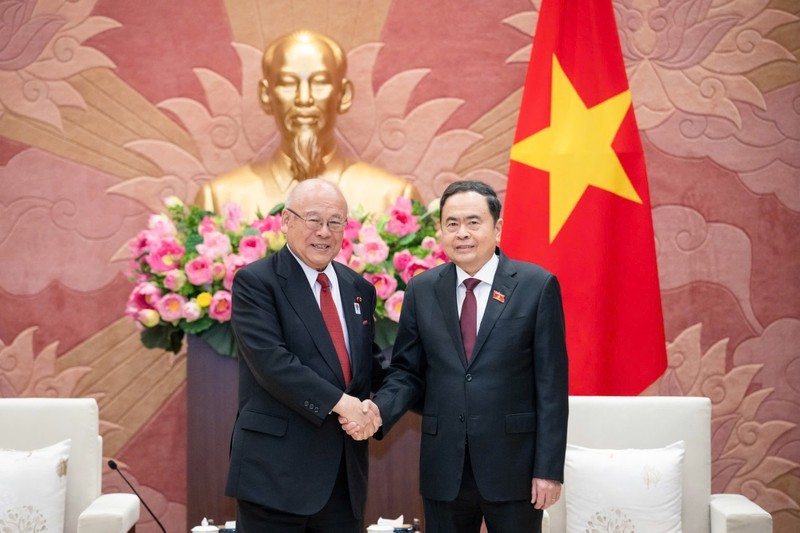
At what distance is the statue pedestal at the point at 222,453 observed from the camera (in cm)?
328

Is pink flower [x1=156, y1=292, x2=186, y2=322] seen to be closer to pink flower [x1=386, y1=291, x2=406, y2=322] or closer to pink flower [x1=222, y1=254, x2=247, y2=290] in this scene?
pink flower [x1=222, y1=254, x2=247, y2=290]

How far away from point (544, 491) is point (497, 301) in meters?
0.52

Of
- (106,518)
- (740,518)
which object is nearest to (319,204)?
(106,518)

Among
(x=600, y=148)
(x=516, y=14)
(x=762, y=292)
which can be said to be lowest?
(x=762, y=292)

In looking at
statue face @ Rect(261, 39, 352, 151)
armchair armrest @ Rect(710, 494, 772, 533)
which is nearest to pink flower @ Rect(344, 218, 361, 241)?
statue face @ Rect(261, 39, 352, 151)

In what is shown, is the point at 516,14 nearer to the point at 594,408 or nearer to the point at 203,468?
the point at 594,408

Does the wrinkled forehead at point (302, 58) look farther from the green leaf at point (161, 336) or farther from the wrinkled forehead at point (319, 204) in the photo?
the wrinkled forehead at point (319, 204)

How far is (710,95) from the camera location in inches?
181

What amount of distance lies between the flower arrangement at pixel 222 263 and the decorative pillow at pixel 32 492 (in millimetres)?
602

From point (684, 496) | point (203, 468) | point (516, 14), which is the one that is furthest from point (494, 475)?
point (516, 14)

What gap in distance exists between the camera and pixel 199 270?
3205mm

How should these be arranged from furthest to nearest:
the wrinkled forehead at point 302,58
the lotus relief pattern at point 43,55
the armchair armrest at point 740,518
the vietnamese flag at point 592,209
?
the lotus relief pattern at point 43,55 < the wrinkled forehead at point 302,58 < the vietnamese flag at point 592,209 < the armchair armrest at point 740,518

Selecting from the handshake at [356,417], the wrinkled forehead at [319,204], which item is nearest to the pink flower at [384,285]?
the wrinkled forehead at [319,204]

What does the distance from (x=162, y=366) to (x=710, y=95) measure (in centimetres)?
315
